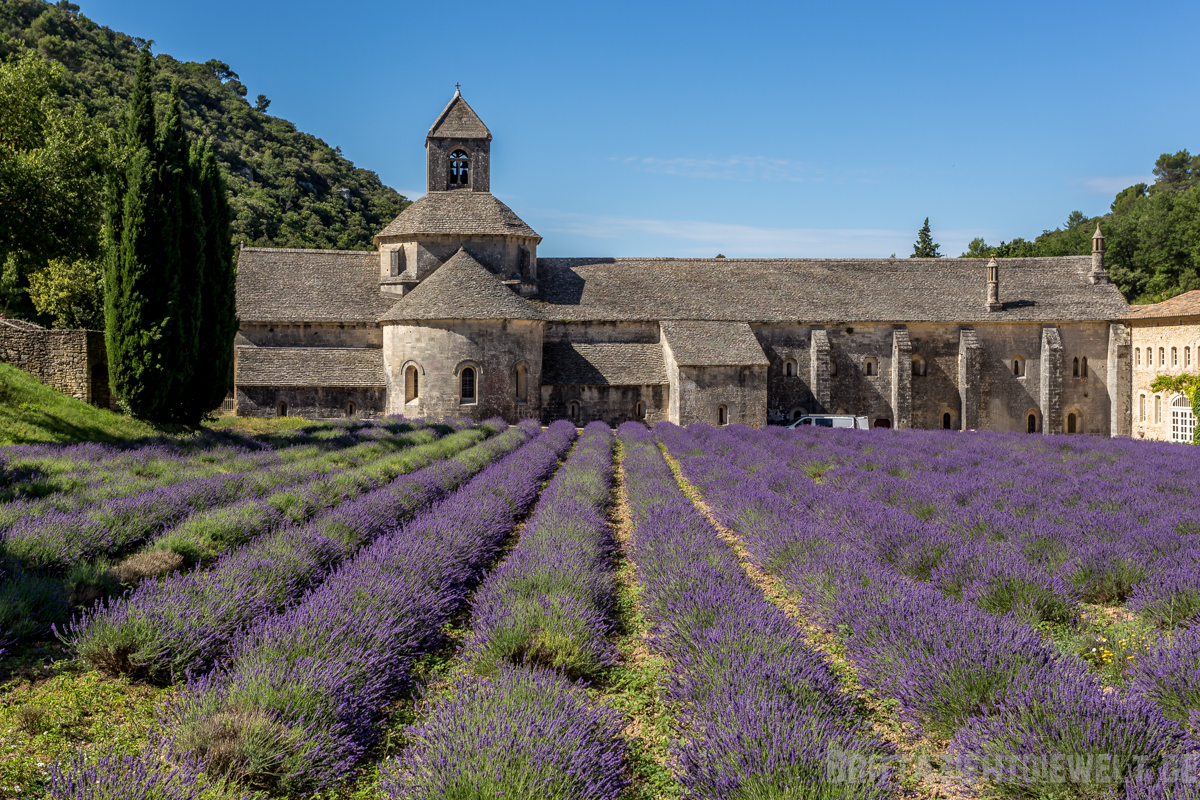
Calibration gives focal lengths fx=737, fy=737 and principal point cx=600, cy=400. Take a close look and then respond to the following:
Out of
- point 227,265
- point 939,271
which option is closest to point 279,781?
point 227,265

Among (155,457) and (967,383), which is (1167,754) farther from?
(967,383)

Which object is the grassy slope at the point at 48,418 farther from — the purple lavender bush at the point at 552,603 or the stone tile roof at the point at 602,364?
the stone tile roof at the point at 602,364

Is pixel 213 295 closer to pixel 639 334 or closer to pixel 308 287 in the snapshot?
pixel 308 287

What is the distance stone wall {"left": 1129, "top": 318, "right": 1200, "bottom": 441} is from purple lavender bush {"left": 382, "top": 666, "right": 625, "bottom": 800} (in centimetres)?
3599

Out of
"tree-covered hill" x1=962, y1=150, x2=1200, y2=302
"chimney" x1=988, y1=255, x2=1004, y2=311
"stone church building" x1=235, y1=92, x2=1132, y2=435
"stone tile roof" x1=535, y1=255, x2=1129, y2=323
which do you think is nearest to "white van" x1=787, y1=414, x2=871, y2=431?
"stone church building" x1=235, y1=92, x2=1132, y2=435

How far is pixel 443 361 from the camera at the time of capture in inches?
1153

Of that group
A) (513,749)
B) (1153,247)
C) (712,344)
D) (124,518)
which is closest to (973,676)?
(513,749)

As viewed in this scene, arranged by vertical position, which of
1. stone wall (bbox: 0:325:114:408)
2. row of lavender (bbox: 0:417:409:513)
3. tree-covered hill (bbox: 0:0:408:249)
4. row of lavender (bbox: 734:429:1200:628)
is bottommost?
row of lavender (bbox: 734:429:1200:628)

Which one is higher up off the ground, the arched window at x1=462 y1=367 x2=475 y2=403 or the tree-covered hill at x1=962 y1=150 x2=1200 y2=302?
the tree-covered hill at x1=962 y1=150 x2=1200 y2=302

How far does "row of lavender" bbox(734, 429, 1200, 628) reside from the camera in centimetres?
655

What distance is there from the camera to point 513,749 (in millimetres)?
3377

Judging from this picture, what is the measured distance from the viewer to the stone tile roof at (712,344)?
30859mm

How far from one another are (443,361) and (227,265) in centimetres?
887

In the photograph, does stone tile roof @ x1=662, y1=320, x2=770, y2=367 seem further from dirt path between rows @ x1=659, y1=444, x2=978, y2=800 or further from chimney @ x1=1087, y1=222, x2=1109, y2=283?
dirt path between rows @ x1=659, y1=444, x2=978, y2=800
